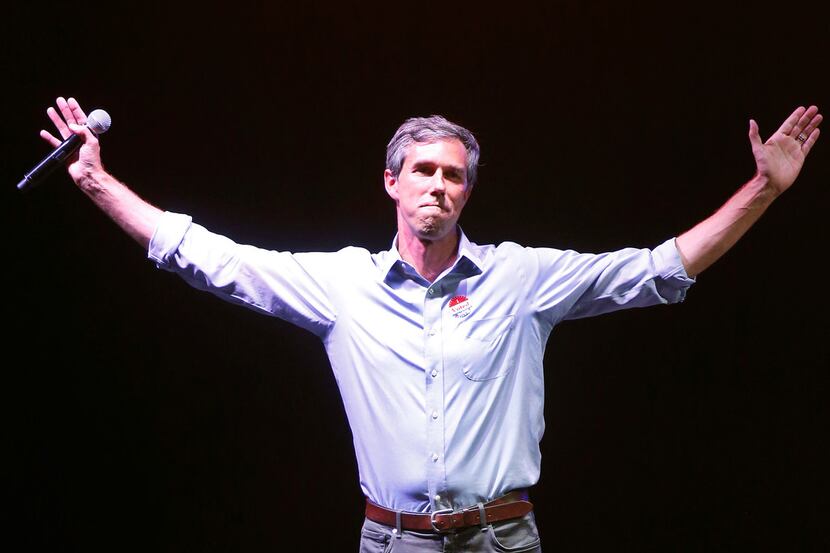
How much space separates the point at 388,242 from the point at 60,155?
1.34 meters

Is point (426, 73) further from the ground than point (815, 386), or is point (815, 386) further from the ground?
point (426, 73)

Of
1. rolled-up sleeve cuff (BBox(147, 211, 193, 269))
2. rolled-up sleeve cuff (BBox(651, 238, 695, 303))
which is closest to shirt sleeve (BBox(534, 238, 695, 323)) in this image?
rolled-up sleeve cuff (BBox(651, 238, 695, 303))

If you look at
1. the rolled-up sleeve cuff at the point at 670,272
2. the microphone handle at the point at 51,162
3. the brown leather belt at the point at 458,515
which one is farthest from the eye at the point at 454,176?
the microphone handle at the point at 51,162

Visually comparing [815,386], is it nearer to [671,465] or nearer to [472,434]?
[671,465]

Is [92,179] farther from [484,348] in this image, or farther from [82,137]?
[484,348]

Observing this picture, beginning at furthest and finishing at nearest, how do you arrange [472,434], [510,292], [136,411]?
[136,411], [510,292], [472,434]

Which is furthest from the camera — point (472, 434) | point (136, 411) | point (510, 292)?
point (136, 411)

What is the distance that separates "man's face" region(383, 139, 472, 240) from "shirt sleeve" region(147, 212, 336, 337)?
0.25 meters

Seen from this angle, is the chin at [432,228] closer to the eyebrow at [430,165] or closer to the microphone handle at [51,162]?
the eyebrow at [430,165]

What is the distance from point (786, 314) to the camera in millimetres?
3109

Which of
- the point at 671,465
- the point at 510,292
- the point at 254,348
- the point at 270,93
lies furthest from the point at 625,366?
the point at 270,93

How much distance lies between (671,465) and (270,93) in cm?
195

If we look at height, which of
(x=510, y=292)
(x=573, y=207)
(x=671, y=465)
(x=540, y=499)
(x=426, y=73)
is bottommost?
(x=540, y=499)

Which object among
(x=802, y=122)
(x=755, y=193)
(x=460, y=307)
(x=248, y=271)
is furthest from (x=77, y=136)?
(x=802, y=122)
